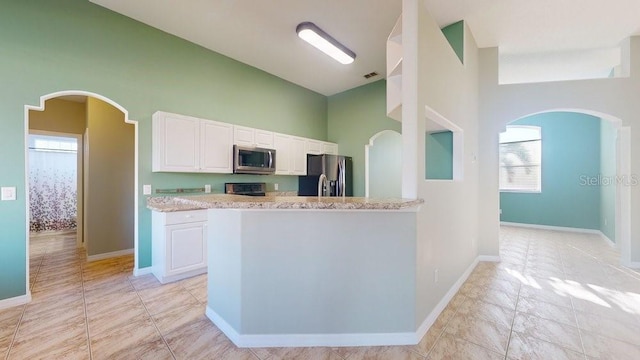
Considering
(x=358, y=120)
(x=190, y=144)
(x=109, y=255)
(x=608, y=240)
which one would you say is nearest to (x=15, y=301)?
(x=109, y=255)

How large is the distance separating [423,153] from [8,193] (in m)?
3.85

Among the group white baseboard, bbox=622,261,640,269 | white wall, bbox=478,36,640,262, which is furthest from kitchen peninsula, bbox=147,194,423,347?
white baseboard, bbox=622,261,640,269

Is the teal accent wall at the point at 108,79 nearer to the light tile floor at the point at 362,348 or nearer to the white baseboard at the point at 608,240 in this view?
the light tile floor at the point at 362,348

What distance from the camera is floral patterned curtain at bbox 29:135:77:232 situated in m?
5.55

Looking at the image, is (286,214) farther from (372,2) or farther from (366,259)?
(372,2)

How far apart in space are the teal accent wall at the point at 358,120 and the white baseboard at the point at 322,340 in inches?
139

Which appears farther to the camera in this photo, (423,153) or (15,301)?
(15,301)

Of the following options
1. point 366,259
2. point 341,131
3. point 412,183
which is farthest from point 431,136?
point 366,259

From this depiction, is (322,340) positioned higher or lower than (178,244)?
lower

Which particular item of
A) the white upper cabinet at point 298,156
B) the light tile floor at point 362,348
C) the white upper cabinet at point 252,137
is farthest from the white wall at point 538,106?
the white upper cabinet at point 252,137

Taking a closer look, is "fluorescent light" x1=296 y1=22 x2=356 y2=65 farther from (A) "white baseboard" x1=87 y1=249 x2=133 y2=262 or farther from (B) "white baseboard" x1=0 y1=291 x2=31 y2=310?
(A) "white baseboard" x1=87 y1=249 x2=133 y2=262

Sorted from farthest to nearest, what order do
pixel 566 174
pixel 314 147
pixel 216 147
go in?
pixel 566 174
pixel 314 147
pixel 216 147

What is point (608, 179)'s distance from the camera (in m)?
5.12

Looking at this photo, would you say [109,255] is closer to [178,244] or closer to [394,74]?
[178,244]
